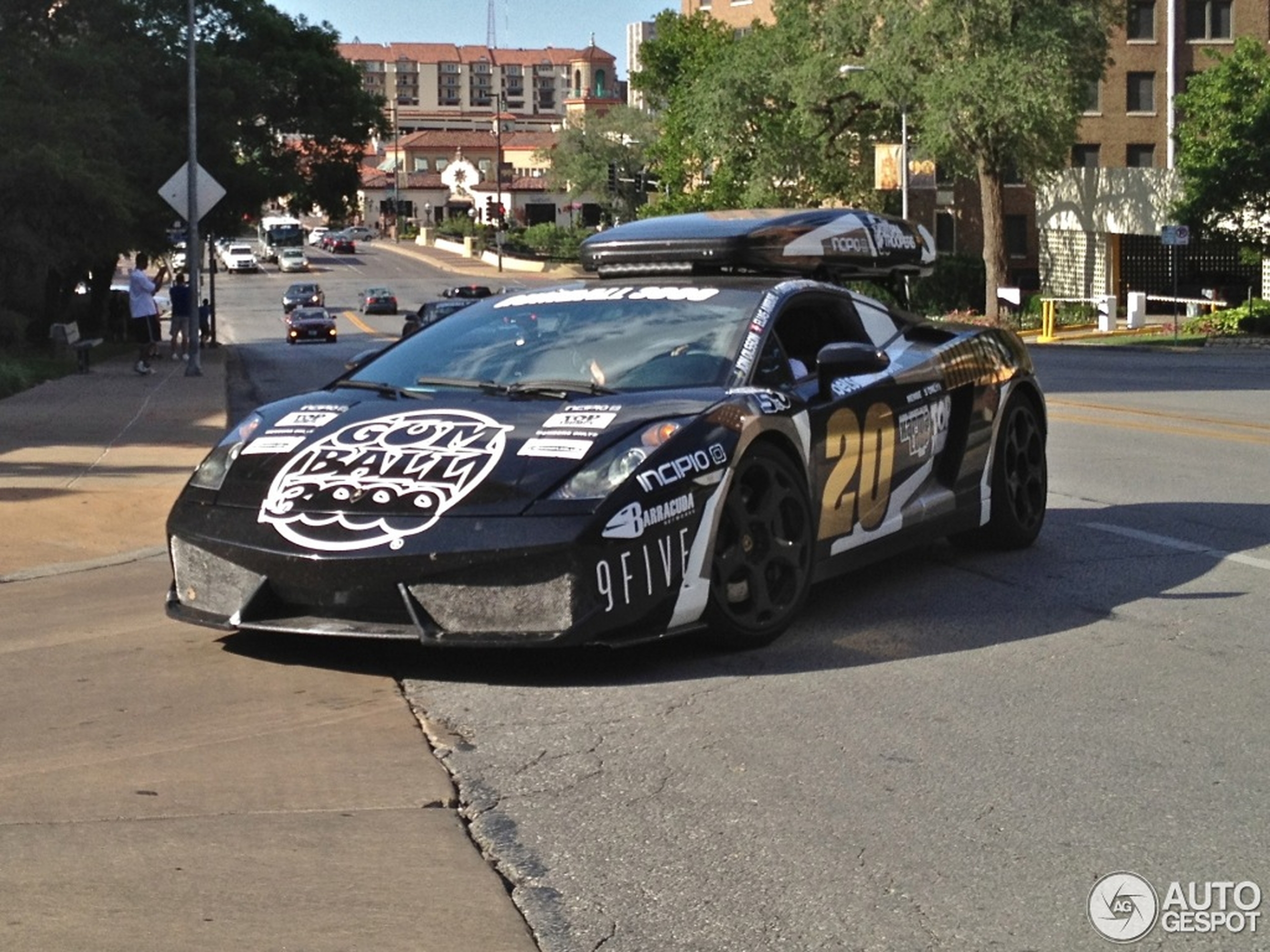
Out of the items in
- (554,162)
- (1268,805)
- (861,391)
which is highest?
(554,162)

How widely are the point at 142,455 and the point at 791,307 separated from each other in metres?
8.47

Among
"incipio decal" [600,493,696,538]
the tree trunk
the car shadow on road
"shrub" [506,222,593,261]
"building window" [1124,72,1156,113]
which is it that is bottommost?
the car shadow on road

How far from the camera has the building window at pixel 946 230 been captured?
75688 mm

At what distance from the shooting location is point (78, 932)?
3996mm

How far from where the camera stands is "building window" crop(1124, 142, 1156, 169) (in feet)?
240

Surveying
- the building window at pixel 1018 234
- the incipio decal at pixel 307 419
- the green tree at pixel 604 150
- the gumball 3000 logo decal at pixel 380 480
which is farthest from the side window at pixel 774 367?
the green tree at pixel 604 150

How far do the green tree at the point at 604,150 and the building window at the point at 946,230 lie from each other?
40.5 metres

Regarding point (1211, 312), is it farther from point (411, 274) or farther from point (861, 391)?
point (411, 274)

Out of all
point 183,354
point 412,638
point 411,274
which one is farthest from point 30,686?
point 411,274

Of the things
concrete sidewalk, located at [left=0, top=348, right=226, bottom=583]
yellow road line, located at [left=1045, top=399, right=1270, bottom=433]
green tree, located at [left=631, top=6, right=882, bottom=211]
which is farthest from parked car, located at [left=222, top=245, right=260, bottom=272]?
yellow road line, located at [left=1045, top=399, right=1270, bottom=433]

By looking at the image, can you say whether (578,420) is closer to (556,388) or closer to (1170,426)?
(556,388)

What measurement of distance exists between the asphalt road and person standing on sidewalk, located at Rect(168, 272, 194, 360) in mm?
25323

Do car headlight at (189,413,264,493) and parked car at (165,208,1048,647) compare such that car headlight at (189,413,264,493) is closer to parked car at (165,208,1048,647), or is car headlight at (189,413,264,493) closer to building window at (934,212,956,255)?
parked car at (165,208,1048,647)

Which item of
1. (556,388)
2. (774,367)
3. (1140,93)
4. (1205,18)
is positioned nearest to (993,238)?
(1140,93)
